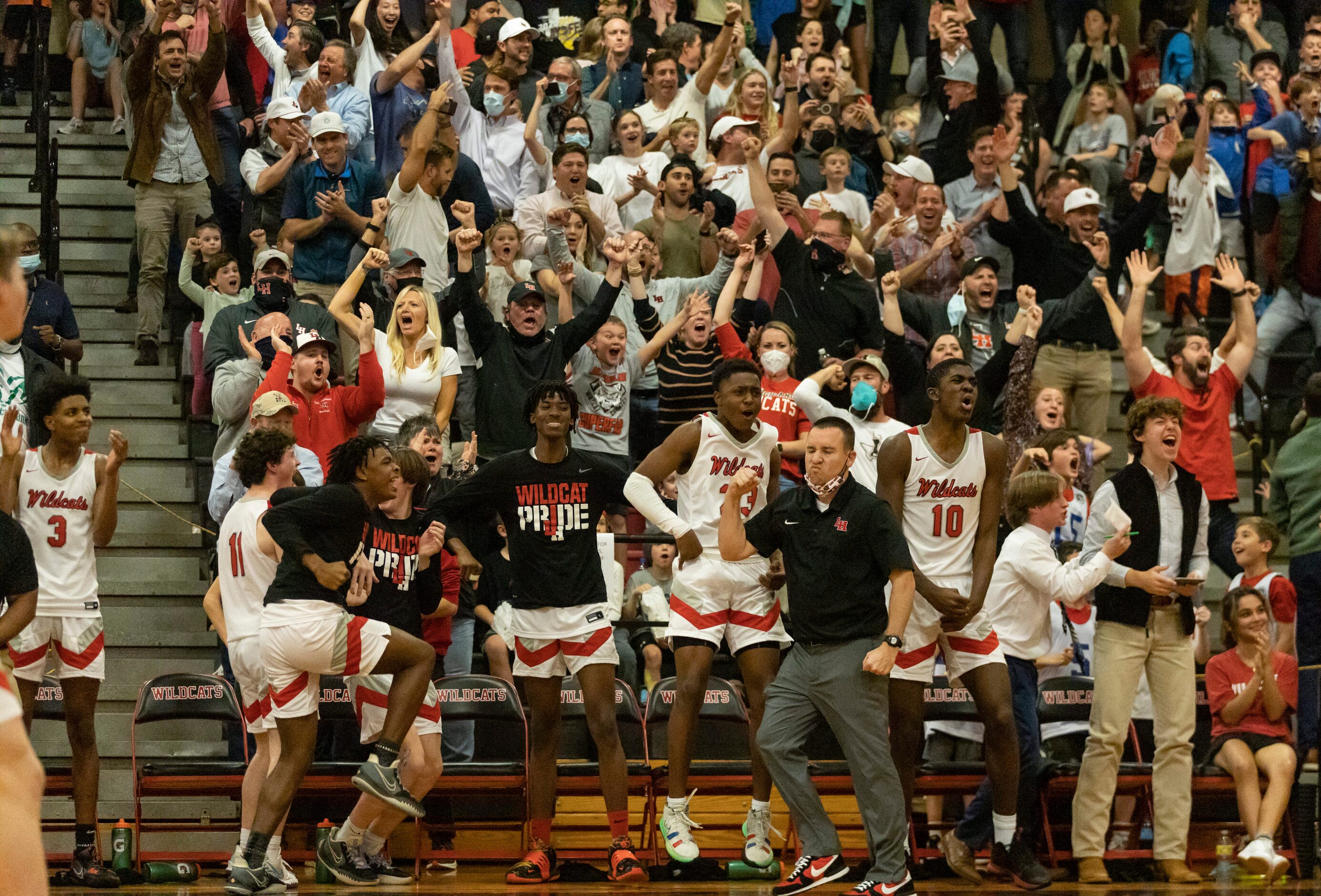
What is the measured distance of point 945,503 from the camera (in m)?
8.28

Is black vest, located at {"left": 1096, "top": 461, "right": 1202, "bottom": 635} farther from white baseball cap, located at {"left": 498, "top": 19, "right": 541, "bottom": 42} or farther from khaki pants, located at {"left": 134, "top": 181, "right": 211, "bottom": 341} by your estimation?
khaki pants, located at {"left": 134, "top": 181, "right": 211, "bottom": 341}

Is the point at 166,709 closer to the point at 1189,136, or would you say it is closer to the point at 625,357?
the point at 625,357

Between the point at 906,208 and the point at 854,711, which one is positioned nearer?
the point at 854,711

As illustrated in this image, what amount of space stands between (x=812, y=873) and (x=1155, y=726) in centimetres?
249

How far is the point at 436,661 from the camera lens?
10023 mm

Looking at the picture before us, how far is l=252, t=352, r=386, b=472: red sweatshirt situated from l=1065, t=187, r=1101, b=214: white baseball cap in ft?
18.0

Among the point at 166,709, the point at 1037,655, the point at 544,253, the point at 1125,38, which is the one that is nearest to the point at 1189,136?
the point at 1125,38

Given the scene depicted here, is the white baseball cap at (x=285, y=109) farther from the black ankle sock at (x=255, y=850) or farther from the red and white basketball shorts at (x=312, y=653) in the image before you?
the black ankle sock at (x=255, y=850)

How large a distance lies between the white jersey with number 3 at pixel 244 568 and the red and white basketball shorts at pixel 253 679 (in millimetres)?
56

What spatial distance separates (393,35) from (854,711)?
849cm

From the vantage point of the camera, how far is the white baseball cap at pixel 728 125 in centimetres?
1302

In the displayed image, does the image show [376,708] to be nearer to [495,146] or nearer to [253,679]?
[253,679]

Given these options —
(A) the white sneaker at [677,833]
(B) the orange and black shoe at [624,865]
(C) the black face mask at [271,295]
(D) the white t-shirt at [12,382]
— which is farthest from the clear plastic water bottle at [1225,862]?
(D) the white t-shirt at [12,382]

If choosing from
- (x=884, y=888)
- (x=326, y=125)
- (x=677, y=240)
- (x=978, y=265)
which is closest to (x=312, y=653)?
(x=884, y=888)
